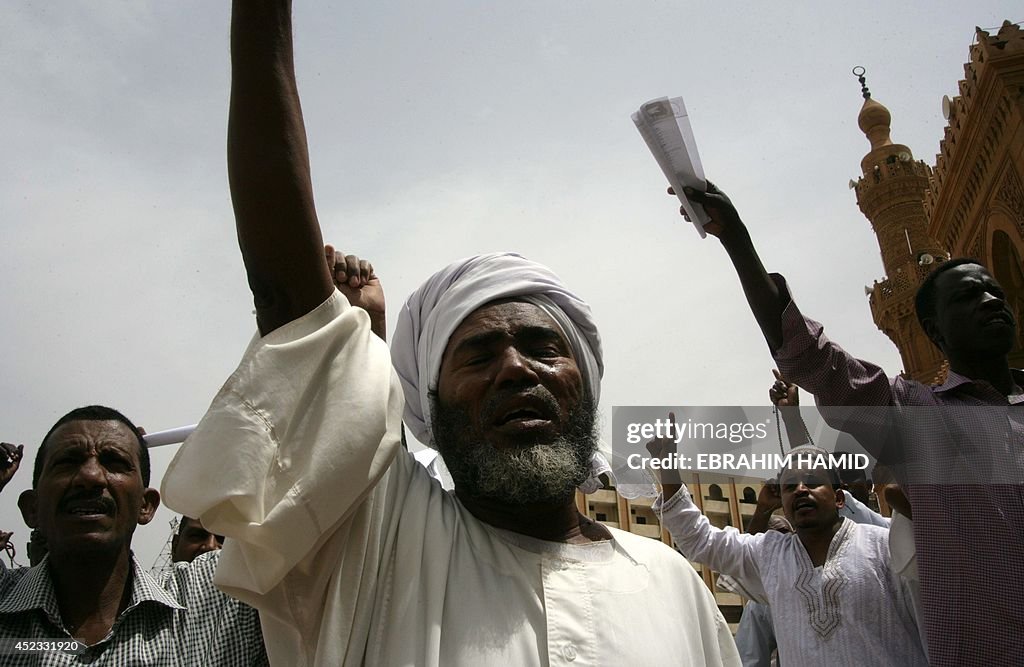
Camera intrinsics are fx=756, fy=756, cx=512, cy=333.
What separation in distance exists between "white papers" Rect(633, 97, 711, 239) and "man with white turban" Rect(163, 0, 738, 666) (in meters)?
1.20

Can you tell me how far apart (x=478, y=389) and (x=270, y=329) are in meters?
0.51

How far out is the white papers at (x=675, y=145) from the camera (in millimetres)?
2515

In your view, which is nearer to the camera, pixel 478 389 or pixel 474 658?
pixel 474 658

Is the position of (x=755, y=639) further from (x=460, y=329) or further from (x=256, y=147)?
(x=256, y=147)

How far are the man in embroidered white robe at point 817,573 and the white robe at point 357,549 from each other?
1964 millimetres

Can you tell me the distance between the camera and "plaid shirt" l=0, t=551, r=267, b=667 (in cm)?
195

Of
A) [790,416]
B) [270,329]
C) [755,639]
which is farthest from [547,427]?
[755,639]

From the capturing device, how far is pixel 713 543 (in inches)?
161

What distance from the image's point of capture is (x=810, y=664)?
319cm

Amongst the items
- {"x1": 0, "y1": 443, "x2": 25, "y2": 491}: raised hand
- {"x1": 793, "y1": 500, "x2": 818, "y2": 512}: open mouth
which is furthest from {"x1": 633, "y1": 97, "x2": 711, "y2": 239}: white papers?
{"x1": 0, "y1": 443, "x2": 25, "y2": 491}: raised hand

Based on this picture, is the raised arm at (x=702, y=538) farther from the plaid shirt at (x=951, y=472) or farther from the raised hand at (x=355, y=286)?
the raised hand at (x=355, y=286)

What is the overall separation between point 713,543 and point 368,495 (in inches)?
125

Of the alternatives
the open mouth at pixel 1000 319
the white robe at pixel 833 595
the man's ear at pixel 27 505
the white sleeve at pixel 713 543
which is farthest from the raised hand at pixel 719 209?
the man's ear at pixel 27 505

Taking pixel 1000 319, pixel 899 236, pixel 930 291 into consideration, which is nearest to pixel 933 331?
pixel 930 291
